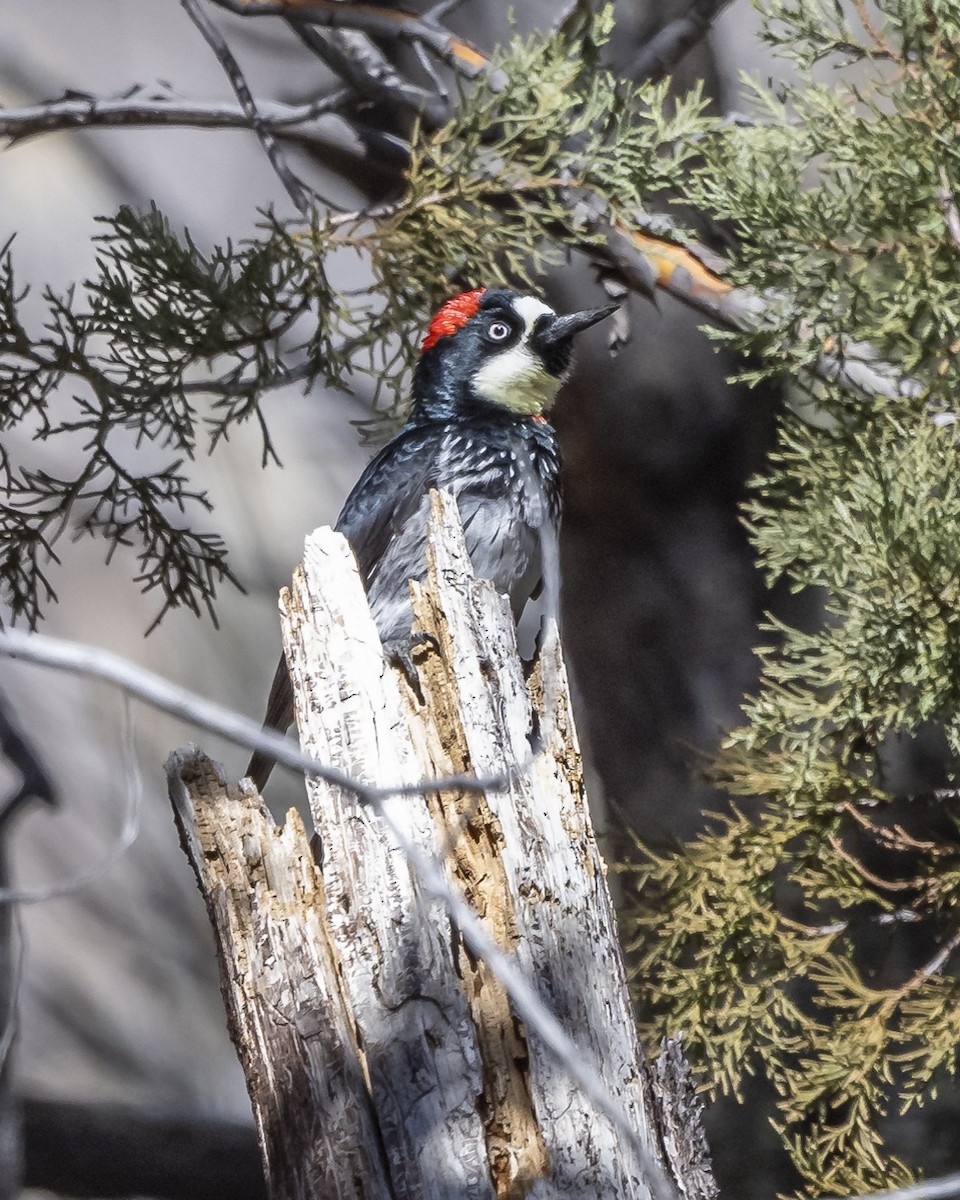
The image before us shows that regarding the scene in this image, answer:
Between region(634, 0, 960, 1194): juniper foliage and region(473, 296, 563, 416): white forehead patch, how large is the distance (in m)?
0.29

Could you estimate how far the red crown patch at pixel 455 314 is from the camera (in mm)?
1637

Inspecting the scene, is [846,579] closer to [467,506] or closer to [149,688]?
[467,506]

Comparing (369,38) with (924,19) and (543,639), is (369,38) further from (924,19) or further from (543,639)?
(543,639)

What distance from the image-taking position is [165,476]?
153 centimetres

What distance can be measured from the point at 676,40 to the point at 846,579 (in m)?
0.87

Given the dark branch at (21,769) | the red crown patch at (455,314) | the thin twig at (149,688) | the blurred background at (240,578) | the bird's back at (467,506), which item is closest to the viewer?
the thin twig at (149,688)

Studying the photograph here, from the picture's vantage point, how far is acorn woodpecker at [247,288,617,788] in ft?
4.92

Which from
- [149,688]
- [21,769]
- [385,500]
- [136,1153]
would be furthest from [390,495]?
[136,1153]

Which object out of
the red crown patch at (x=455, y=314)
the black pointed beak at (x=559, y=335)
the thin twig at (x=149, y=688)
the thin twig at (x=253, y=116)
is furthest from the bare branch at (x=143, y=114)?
the thin twig at (x=149, y=688)

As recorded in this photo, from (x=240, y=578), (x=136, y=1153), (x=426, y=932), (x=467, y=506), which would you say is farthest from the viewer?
(x=240, y=578)

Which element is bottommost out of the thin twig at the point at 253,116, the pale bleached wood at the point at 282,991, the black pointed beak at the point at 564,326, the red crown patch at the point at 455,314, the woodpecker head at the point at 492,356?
the pale bleached wood at the point at 282,991

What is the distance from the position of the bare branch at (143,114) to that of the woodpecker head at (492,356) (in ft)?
1.20

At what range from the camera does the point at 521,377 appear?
1702 mm

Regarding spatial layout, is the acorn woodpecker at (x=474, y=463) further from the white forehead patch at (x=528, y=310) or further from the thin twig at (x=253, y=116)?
the thin twig at (x=253, y=116)
